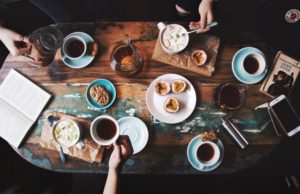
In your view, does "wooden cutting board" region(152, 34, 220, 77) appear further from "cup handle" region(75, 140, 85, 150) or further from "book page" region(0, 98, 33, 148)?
"book page" region(0, 98, 33, 148)

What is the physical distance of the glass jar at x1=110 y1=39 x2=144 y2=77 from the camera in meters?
2.26

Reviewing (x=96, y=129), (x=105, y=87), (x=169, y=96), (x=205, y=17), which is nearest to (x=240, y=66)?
(x=205, y=17)

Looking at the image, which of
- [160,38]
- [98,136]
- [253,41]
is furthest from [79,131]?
[253,41]

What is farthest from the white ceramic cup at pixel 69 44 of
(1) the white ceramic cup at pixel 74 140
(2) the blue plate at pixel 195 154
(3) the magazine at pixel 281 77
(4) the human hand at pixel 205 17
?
(3) the magazine at pixel 281 77

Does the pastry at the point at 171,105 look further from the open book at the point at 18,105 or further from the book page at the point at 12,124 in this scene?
the book page at the point at 12,124

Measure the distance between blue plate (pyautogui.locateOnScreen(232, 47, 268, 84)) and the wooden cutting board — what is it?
0.53ft

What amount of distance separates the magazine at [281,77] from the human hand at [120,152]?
111 cm

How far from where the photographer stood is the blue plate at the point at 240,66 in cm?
230

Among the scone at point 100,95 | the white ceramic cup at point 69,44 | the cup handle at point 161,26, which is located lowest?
the scone at point 100,95

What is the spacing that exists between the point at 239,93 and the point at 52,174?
1.68m

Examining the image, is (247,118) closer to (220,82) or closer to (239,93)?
(239,93)

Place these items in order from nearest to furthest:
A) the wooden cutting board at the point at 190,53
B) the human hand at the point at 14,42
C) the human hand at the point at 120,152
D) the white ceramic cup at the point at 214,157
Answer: the human hand at the point at 120,152 → the white ceramic cup at the point at 214,157 → the wooden cutting board at the point at 190,53 → the human hand at the point at 14,42

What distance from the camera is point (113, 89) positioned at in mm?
2305

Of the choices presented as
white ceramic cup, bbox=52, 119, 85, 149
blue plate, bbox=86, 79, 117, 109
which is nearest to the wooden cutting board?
blue plate, bbox=86, 79, 117, 109
